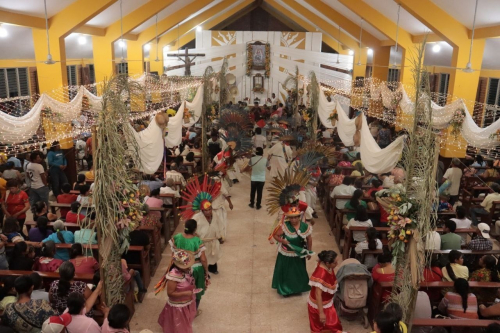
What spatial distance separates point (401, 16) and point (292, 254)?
9.04 m

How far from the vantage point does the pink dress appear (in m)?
4.86

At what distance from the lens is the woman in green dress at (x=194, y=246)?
198 inches

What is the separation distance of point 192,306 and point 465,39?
891cm

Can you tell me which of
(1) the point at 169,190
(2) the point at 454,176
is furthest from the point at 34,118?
(2) the point at 454,176

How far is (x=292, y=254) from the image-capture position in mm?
5867

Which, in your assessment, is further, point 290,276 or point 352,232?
point 352,232

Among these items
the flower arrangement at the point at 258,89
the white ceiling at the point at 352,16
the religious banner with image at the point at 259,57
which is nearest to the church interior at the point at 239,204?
the white ceiling at the point at 352,16

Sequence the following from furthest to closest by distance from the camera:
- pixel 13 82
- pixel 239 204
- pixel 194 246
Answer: pixel 13 82, pixel 239 204, pixel 194 246

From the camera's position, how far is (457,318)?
15.3 feet

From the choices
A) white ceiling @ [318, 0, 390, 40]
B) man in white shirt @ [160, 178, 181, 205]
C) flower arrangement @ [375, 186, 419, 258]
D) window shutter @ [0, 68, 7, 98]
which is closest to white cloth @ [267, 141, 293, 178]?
man in white shirt @ [160, 178, 181, 205]

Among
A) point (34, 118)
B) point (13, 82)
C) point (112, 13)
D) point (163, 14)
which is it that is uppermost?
point (163, 14)

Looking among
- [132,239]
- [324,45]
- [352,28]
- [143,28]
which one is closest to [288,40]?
[324,45]

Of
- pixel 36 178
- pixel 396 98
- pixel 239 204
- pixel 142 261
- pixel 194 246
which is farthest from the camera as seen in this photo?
pixel 396 98

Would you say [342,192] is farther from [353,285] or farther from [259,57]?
[259,57]
